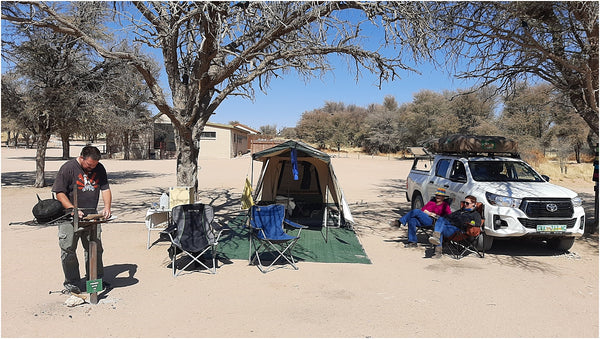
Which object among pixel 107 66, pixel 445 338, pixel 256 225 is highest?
pixel 107 66

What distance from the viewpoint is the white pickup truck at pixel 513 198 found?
6.39 meters

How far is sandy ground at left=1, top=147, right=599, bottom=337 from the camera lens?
3.89m

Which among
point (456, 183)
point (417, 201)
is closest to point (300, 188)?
point (417, 201)

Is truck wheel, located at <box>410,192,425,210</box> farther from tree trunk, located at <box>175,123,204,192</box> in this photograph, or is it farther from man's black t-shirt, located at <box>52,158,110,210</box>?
man's black t-shirt, located at <box>52,158,110,210</box>

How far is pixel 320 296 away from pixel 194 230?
2.14 metres

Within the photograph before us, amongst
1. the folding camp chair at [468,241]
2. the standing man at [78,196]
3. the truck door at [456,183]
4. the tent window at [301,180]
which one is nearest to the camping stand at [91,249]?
the standing man at [78,196]

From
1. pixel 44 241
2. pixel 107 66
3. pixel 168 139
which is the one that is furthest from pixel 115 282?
pixel 168 139

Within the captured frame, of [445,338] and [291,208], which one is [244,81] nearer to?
[291,208]

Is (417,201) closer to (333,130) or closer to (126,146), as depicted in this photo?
(126,146)

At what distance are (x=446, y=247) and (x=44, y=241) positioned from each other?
7070 millimetres

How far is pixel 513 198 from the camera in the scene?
650 cm

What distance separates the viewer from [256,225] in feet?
21.2

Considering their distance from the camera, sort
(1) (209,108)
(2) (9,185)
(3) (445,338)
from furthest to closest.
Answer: (2) (9,185) < (1) (209,108) < (3) (445,338)

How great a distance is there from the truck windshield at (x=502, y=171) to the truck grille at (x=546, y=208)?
107 centimetres
